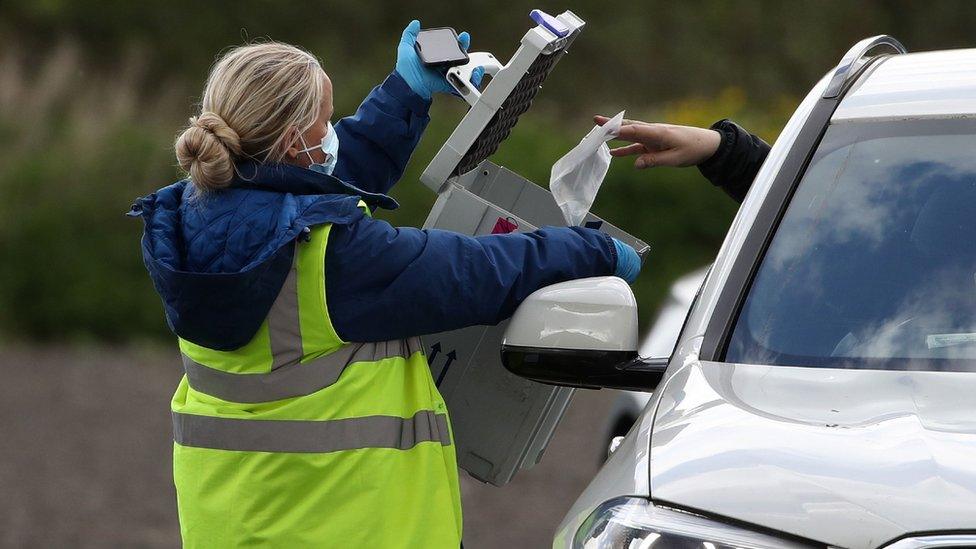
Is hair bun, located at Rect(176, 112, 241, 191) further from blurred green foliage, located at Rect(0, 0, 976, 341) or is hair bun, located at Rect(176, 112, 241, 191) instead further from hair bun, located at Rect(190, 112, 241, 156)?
blurred green foliage, located at Rect(0, 0, 976, 341)

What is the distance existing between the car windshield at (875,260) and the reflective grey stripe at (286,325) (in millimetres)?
839

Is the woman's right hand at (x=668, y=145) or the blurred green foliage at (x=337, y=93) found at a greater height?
the woman's right hand at (x=668, y=145)

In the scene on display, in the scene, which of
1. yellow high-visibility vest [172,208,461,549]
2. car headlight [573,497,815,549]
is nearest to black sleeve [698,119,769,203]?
yellow high-visibility vest [172,208,461,549]

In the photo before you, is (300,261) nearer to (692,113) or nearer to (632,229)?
(632,229)

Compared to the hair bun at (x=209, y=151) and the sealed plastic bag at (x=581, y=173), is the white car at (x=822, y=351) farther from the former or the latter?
the hair bun at (x=209, y=151)

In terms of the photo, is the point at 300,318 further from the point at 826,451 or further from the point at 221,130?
the point at 826,451

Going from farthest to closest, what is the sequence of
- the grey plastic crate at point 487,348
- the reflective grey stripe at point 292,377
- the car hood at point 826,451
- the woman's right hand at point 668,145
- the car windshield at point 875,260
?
the woman's right hand at point 668,145 → the grey plastic crate at point 487,348 → the reflective grey stripe at point 292,377 → the car windshield at point 875,260 → the car hood at point 826,451

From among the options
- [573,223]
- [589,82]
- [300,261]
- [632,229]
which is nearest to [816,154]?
[573,223]

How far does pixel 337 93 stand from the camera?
504 inches

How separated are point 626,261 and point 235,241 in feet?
2.79

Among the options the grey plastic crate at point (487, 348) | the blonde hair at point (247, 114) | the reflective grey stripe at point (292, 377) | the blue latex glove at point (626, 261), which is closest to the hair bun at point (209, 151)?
the blonde hair at point (247, 114)

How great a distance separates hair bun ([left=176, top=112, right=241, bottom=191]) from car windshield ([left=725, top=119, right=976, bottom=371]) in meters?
1.04

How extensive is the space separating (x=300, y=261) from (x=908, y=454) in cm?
118

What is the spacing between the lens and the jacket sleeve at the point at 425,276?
2885mm
